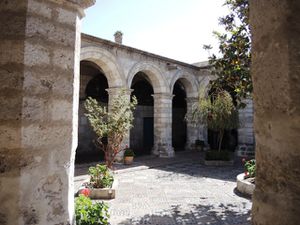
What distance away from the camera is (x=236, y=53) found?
495cm

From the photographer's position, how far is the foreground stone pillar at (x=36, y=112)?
180 cm

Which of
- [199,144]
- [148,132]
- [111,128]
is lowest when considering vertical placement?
[199,144]

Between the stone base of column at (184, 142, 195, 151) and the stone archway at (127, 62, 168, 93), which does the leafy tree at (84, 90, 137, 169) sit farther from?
the stone base of column at (184, 142, 195, 151)

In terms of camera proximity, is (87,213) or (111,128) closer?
(87,213)

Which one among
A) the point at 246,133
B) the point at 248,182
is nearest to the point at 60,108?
the point at 248,182

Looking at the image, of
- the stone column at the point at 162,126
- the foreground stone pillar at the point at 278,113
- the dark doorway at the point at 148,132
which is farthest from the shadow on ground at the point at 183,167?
the foreground stone pillar at the point at 278,113

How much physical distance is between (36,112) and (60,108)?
197 millimetres

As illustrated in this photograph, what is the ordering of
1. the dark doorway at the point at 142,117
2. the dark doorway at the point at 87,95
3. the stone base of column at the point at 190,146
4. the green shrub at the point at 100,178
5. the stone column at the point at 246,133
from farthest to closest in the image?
the dark doorway at the point at 142,117
the stone base of column at the point at 190,146
the dark doorway at the point at 87,95
the stone column at the point at 246,133
the green shrub at the point at 100,178

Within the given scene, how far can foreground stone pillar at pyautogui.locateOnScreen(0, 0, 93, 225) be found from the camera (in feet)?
5.90

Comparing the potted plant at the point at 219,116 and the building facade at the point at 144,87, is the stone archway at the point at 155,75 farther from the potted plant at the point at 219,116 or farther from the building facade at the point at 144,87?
the potted plant at the point at 219,116

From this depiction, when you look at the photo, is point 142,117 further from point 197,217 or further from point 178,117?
A: point 197,217

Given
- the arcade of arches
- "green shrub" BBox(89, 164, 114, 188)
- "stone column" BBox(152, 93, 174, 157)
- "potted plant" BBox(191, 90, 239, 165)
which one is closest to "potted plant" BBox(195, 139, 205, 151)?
"stone column" BBox(152, 93, 174, 157)

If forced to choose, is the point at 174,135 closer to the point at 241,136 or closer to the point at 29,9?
the point at 241,136

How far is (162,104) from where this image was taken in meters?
13.1
